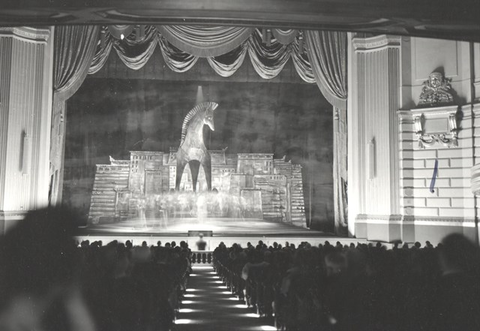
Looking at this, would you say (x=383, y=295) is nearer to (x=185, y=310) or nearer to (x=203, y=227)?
(x=185, y=310)

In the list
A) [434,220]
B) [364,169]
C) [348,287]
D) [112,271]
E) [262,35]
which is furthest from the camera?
[262,35]

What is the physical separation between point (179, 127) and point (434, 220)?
10.7 meters

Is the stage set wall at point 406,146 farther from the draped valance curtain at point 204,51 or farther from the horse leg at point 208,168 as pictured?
the horse leg at point 208,168

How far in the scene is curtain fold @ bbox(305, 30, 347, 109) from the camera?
21.9 metres

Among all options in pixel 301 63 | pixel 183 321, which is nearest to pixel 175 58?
pixel 301 63

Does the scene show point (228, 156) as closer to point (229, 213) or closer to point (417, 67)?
point (229, 213)

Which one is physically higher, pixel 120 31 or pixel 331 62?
pixel 120 31

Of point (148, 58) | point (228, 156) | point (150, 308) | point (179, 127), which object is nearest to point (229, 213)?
point (228, 156)

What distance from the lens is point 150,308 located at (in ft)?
17.1

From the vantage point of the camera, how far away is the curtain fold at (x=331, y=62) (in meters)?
21.9

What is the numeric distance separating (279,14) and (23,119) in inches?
685

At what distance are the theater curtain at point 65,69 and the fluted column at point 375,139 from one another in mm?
10268

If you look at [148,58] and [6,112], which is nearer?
[6,112]

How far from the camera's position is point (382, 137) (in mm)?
20000
